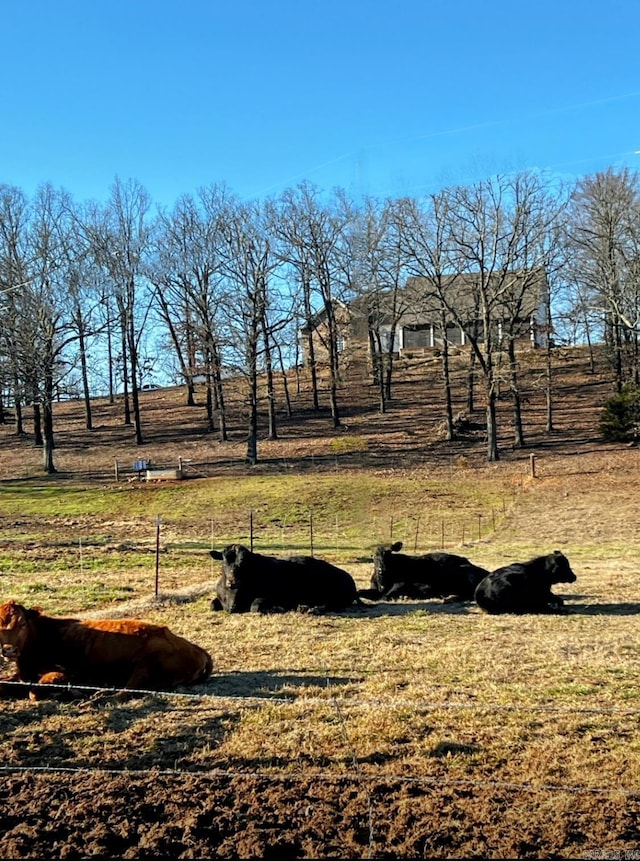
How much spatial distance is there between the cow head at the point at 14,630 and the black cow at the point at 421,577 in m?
6.86

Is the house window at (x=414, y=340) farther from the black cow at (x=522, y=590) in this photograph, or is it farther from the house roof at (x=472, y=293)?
the black cow at (x=522, y=590)

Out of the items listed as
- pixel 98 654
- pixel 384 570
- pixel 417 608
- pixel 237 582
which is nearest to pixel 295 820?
pixel 98 654

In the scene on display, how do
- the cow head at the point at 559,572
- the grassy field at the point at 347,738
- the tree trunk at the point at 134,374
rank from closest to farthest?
the grassy field at the point at 347,738 → the cow head at the point at 559,572 → the tree trunk at the point at 134,374

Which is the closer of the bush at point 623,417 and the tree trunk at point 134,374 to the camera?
the bush at point 623,417

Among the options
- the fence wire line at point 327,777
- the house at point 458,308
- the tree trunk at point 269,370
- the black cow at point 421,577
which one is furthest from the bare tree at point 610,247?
the fence wire line at point 327,777

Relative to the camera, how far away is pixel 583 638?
9.33 m

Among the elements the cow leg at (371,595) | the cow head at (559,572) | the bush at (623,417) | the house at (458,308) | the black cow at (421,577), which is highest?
the house at (458,308)

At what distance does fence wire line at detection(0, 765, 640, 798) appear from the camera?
15.8 ft

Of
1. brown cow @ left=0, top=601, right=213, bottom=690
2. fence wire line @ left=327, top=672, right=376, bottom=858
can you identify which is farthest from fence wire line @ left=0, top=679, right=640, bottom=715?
brown cow @ left=0, top=601, right=213, bottom=690

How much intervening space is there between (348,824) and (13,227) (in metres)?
42.5

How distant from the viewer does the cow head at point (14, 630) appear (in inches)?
294

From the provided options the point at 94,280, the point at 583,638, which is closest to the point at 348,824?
the point at 583,638

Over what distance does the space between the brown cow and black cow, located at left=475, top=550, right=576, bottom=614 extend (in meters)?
5.44

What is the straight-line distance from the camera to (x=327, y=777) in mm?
5090
